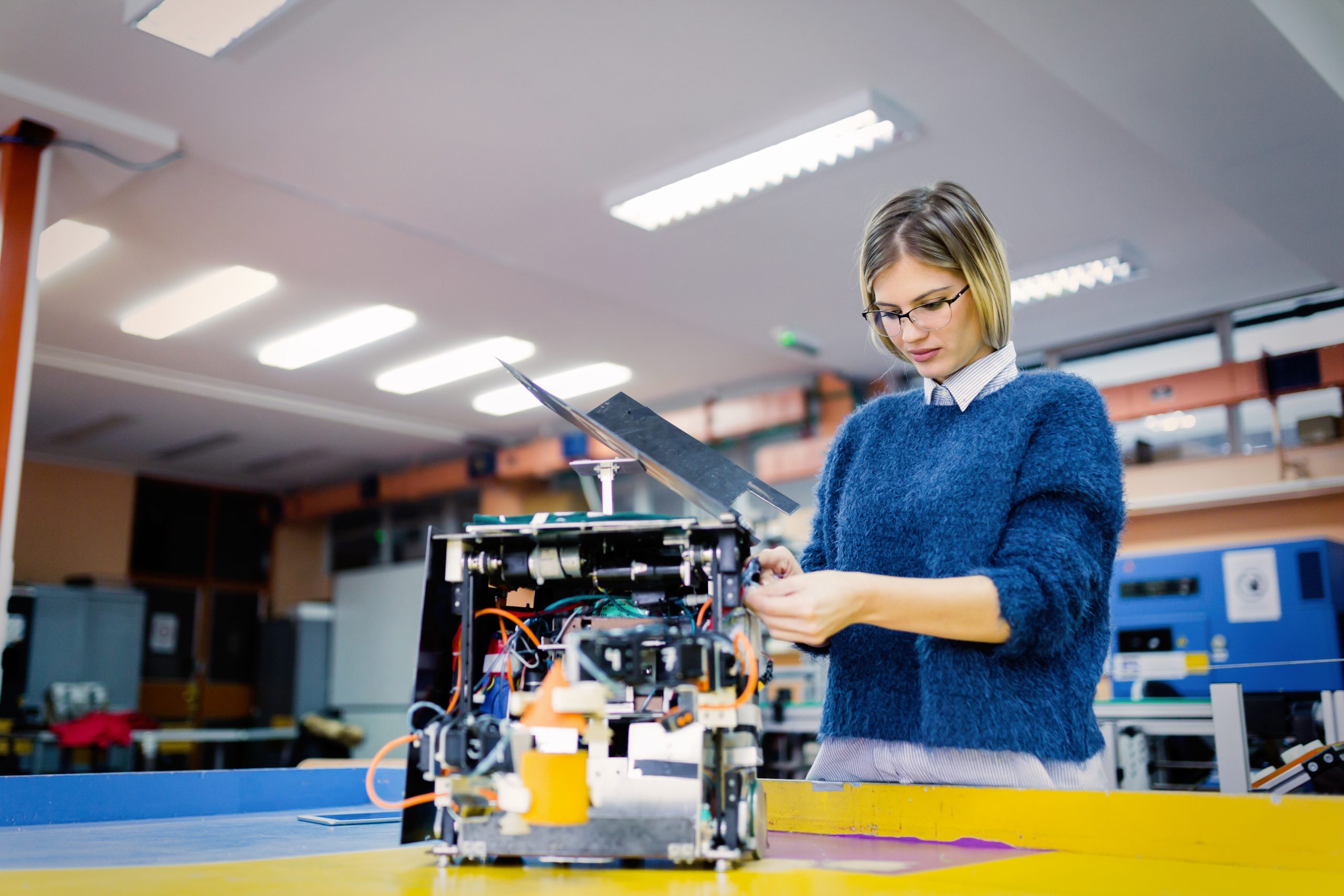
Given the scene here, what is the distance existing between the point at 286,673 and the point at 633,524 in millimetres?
8893

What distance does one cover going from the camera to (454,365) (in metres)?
6.23

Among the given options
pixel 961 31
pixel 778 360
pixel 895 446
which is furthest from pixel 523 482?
pixel 895 446

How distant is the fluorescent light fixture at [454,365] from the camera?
234 inches

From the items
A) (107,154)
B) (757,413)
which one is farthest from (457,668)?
(757,413)

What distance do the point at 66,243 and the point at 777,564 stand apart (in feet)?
15.2

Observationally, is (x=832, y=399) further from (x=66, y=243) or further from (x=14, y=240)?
(x=14, y=240)

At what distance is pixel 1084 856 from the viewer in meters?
0.89

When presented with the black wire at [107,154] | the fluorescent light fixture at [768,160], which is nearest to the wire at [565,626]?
the fluorescent light fixture at [768,160]

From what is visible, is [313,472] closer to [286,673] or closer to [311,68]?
[286,673]

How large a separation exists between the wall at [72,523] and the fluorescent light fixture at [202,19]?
5.86 meters

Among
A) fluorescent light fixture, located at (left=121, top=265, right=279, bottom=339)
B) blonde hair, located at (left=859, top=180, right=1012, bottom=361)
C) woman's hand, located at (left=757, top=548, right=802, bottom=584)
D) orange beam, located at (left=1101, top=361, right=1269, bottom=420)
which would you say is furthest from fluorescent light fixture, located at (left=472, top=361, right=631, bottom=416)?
woman's hand, located at (left=757, top=548, right=802, bottom=584)

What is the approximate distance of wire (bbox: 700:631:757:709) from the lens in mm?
Answer: 830

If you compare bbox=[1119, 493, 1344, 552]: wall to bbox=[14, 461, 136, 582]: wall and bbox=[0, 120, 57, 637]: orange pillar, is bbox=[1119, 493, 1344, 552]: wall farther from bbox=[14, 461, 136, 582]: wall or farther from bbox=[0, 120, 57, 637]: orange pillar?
bbox=[14, 461, 136, 582]: wall

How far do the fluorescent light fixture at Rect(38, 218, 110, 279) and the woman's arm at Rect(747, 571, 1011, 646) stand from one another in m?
Result: 4.42
